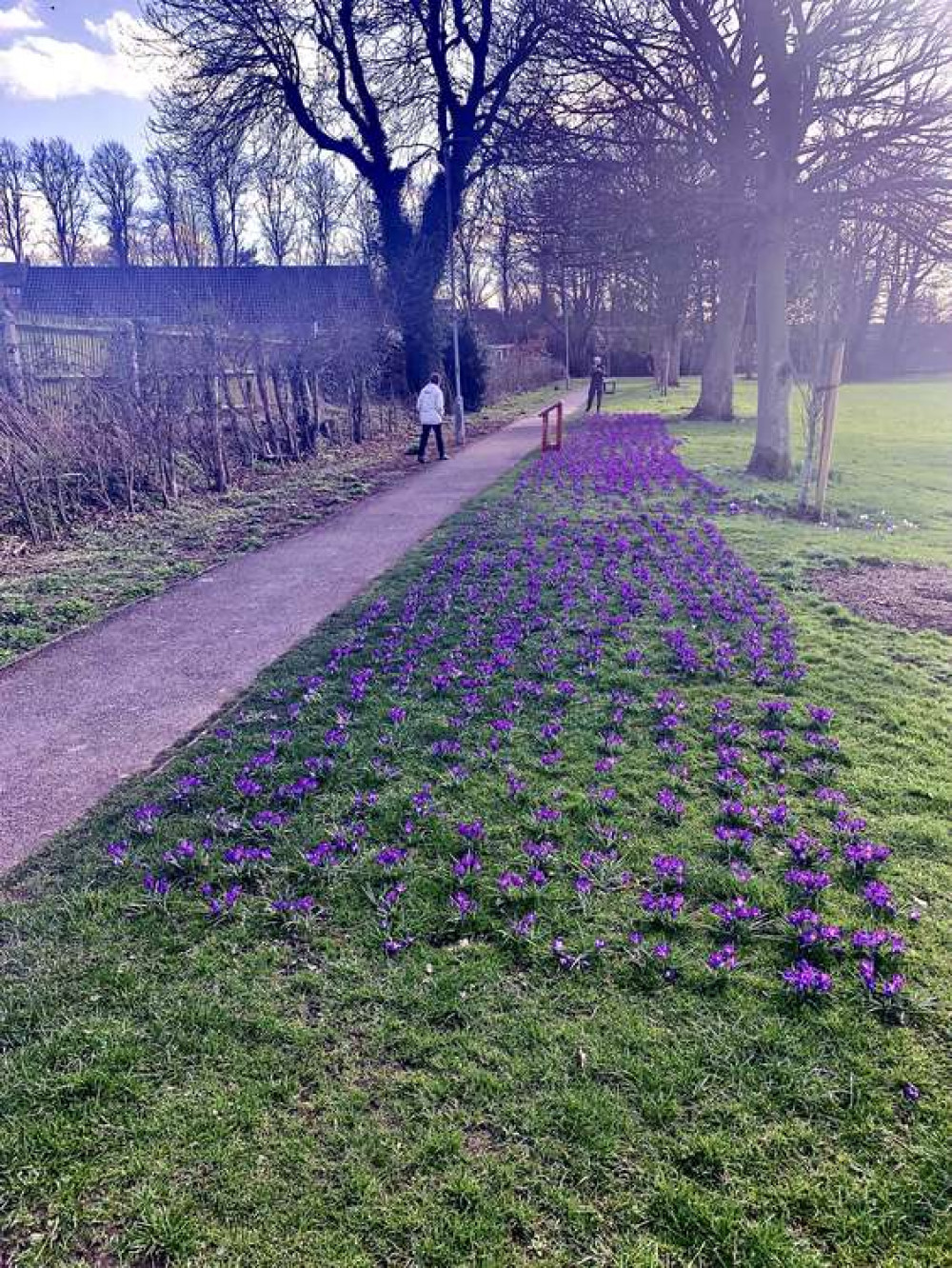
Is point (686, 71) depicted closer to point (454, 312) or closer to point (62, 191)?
point (454, 312)

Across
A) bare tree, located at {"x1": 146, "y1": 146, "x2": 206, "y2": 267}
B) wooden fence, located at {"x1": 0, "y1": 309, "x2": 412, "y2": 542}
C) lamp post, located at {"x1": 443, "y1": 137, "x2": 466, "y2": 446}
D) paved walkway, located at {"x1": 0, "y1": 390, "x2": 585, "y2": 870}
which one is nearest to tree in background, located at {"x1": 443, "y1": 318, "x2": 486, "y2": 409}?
lamp post, located at {"x1": 443, "y1": 137, "x2": 466, "y2": 446}

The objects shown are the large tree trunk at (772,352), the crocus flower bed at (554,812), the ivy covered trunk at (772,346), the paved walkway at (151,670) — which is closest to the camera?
the crocus flower bed at (554,812)

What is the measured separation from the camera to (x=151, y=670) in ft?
19.3

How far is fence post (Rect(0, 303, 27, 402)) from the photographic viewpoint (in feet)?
33.5

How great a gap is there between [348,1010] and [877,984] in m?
1.85

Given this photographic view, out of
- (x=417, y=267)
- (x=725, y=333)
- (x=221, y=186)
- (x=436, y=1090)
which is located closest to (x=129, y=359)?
(x=436, y=1090)

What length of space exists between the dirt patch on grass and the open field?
6.63 meters

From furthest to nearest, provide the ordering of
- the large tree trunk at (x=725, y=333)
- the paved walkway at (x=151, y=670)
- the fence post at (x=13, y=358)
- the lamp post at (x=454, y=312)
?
the large tree trunk at (x=725, y=333)
the lamp post at (x=454, y=312)
the fence post at (x=13, y=358)
the paved walkway at (x=151, y=670)

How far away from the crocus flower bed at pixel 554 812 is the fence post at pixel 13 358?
690 centimetres

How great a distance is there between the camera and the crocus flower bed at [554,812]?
3.06 m

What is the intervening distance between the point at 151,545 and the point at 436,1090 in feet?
28.1

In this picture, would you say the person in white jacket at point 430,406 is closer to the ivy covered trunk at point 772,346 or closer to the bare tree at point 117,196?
the ivy covered trunk at point 772,346

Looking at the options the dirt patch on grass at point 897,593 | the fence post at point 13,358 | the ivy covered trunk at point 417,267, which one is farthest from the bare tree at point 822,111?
the ivy covered trunk at point 417,267

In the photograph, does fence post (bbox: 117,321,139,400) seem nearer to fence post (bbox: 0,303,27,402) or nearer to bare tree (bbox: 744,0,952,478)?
fence post (bbox: 0,303,27,402)
